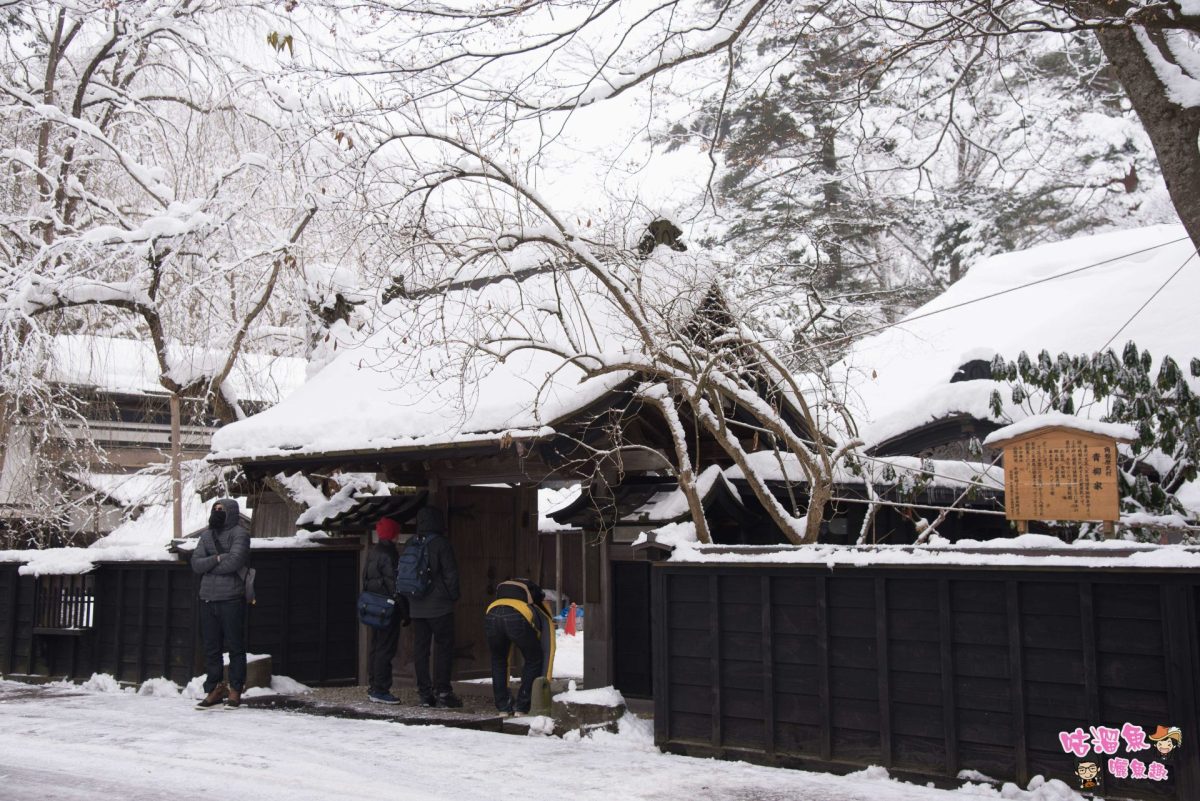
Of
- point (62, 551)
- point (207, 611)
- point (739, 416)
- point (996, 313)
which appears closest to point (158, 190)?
point (62, 551)

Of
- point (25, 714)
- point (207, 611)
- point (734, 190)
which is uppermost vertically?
point (734, 190)

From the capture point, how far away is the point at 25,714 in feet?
33.8

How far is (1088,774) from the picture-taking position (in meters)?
6.50

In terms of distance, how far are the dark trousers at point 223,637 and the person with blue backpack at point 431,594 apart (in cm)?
165

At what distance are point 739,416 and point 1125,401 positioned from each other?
405 centimetres

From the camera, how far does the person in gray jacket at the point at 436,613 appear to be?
11070mm

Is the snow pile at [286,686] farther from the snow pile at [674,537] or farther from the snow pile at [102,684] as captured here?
the snow pile at [674,537]

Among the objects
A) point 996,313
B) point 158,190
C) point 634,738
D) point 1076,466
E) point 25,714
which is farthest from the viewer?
point 996,313

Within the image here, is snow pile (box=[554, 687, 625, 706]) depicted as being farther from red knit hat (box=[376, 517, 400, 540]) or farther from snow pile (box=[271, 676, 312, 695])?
snow pile (box=[271, 676, 312, 695])

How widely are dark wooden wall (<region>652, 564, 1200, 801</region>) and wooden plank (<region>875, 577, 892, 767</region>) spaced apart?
10 millimetres

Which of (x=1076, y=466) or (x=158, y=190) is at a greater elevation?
(x=158, y=190)

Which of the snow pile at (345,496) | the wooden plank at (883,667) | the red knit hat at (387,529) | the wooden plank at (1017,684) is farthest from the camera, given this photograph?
the snow pile at (345,496)

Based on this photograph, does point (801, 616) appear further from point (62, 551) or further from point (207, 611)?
point (62, 551)

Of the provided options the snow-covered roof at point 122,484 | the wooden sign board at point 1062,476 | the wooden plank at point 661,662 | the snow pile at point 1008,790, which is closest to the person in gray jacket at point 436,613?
the wooden plank at point 661,662
